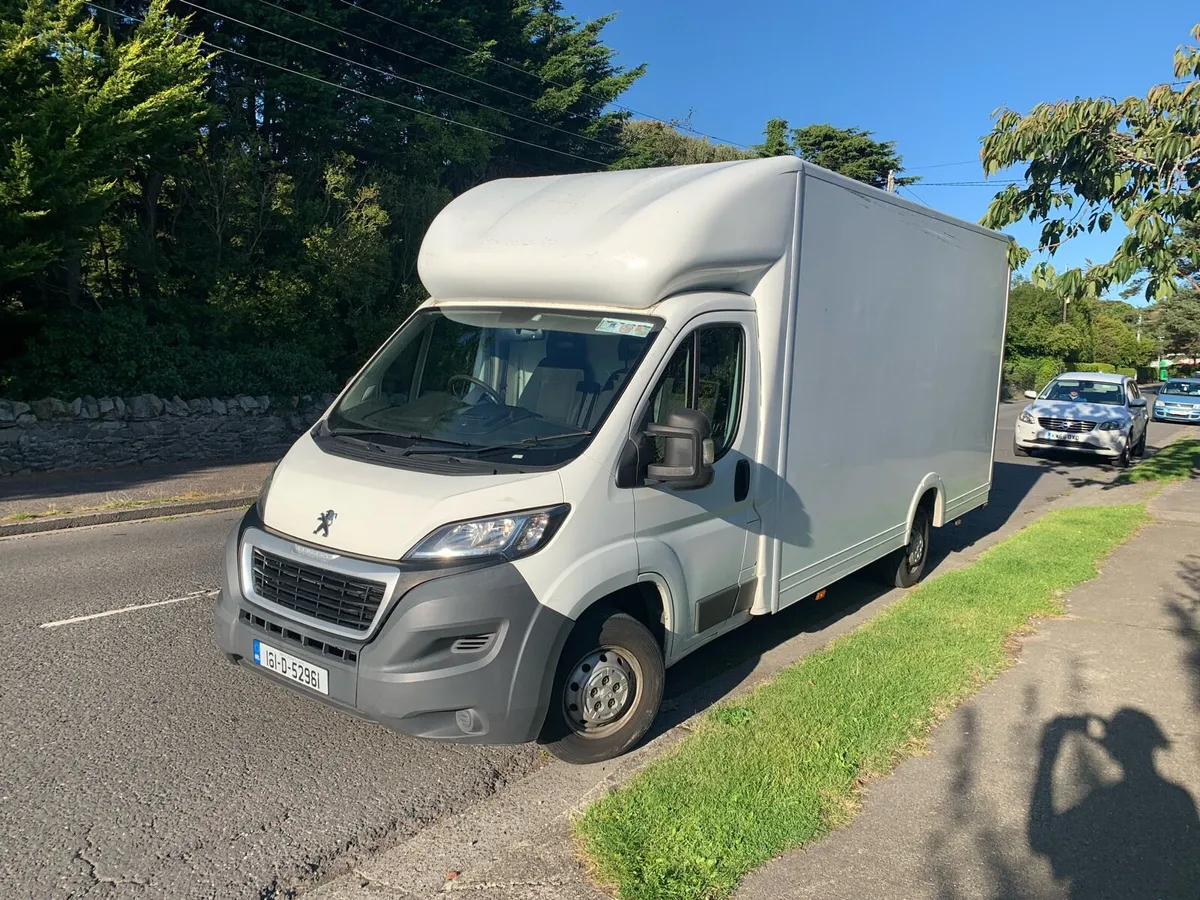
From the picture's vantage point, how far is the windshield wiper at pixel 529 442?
3996 mm

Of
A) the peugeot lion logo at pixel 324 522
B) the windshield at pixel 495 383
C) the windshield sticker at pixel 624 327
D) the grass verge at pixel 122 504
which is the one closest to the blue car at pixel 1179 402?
the grass verge at pixel 122 504

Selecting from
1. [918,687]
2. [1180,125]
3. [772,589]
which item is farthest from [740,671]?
[1180,125]

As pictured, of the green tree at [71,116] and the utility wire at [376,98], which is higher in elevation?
the utility wire at [376,98]

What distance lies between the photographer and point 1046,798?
388 centimetres

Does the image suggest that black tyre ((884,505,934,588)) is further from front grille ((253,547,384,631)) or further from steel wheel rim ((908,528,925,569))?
front grille ((253,547,384,631))

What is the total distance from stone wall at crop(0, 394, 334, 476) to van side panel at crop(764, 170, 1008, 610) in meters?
11.6

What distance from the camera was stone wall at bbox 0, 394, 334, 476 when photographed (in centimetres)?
1250

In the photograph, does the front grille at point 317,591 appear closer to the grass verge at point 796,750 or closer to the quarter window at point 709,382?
the grass verge at point 796,750

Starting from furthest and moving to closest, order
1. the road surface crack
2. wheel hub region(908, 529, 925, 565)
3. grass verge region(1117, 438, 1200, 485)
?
1. grass verge region(1117, 438, 1200, 485)
2. wheel hub region(908, 529, 925, 565)
3. the road surface crack

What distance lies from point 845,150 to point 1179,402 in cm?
1669

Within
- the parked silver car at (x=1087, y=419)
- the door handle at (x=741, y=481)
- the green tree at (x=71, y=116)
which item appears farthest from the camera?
the parked silver car at (x=1087, y=419)

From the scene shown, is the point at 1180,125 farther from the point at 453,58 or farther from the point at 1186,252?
the point at 453,58

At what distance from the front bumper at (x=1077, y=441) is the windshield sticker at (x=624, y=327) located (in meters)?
15.3

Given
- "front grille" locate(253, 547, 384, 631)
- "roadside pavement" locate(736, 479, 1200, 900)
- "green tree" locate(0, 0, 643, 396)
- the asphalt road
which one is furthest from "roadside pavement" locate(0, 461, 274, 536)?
"roadside pavement" locate(736, 479, 1200, 900)
